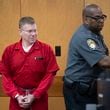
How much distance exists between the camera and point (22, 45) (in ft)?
13.9

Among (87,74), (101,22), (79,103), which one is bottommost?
(79,103)

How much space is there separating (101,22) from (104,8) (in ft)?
5.78

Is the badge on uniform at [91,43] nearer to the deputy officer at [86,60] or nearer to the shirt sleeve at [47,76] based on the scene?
the deputy officer at [86,60]

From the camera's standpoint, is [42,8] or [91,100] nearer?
[91,100]

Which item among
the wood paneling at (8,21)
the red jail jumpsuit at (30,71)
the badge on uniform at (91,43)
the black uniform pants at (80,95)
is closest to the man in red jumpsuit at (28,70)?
the red jail jumpsuit at (30,71)

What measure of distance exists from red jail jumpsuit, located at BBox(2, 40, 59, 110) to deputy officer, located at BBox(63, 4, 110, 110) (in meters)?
0.24

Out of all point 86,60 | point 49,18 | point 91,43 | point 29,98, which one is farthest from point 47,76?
point 49,18

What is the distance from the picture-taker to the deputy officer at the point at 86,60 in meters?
3.85

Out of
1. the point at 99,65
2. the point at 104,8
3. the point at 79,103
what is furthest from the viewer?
the point at 104,8

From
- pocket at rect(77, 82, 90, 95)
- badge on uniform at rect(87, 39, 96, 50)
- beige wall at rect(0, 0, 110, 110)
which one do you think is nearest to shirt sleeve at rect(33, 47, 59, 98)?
pocket at rect(77, 82, 90, 95)

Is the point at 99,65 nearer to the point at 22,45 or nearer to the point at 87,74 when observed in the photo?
the point at 87,74

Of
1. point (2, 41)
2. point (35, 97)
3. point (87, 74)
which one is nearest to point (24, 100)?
point (35, 97)

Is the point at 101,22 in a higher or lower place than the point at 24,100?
higher

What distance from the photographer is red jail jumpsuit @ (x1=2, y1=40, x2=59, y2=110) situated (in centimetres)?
415
